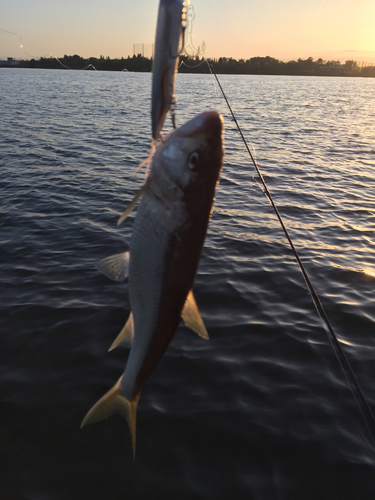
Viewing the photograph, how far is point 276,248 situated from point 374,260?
253 centimetres

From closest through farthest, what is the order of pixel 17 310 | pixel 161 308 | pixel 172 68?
pixel 172 68
pixel 161 308
pixel 17 310

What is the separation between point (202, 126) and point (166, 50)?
33cm

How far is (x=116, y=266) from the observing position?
2080mm

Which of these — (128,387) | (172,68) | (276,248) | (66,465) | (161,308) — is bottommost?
(66,465)

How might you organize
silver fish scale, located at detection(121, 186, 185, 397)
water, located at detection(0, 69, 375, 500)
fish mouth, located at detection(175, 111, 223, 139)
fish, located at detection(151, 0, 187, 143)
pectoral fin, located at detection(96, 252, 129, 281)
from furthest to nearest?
water, located at detection(0, 69, 375, 500) < pectoral fin, located at detection(96, 252, 129, 281) < silver fish scale, located at detection(121, 186, 185, 397) < fish mouth, located at detection(175, 111, 223, 139) < fish, located at detection(151, 0, 187, 143)

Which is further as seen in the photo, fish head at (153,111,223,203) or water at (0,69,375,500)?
water at (0,69,375,500)

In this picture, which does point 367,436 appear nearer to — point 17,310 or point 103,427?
point 103,427

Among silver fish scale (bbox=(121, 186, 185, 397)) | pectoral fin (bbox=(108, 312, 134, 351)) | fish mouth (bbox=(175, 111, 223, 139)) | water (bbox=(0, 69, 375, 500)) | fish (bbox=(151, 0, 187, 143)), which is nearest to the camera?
fish (bbox=(151, 0, 187, 143))

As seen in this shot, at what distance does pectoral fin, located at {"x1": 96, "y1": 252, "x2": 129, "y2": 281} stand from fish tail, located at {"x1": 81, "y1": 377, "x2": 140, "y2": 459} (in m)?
→ 0.68

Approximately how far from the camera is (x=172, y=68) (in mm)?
1599

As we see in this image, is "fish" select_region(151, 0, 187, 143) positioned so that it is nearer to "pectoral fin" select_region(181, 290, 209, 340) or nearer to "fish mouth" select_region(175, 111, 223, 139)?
"fish mouth" select_region(175, 111, 223, 139)

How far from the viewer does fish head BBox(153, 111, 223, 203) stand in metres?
1.70

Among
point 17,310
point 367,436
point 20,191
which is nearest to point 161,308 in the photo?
point 367,436

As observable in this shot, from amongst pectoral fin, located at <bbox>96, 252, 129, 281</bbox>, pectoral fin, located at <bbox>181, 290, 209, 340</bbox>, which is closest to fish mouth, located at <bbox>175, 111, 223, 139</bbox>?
pectoral fin, located at <bbox>96, 252, 129, 281</bbox>
